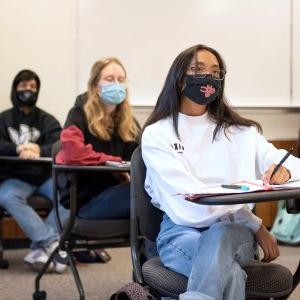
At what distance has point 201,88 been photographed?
1.65m

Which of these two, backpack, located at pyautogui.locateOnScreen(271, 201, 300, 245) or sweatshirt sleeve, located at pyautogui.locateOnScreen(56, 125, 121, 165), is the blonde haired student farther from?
backpack, located at pyautogui.locateOnScreen(271, 201, 300, 245)

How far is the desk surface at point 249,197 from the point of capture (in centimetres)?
117

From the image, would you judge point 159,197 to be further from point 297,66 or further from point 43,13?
point 297,66

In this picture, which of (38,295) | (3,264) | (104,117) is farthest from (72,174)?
(3,264)

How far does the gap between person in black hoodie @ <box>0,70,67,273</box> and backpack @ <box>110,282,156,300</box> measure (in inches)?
57.1

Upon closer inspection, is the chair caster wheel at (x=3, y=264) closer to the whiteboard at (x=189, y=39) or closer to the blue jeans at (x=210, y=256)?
the whiteboard at (x=189, y=39)

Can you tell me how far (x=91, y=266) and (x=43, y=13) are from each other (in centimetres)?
185

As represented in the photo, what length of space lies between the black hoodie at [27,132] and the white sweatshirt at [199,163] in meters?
1.84

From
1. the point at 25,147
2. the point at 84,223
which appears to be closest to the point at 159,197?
the point at 84,223

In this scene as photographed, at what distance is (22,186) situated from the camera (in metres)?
3.32

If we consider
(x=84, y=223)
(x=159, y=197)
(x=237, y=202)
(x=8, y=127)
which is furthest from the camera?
(x=8, y=127)

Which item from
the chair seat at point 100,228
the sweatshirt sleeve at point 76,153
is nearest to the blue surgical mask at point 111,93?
the sweatshirt sleeve at point 76,153

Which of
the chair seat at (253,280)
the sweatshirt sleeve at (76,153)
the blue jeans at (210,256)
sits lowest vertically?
the chair seat at (253,280)

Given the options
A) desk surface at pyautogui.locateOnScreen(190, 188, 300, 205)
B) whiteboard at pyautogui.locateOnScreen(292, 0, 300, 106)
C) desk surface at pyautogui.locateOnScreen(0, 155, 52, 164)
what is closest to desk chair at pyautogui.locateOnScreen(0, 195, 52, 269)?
desk surface at pyautogui.locateOnScreen(0, 155, 52, 164)
